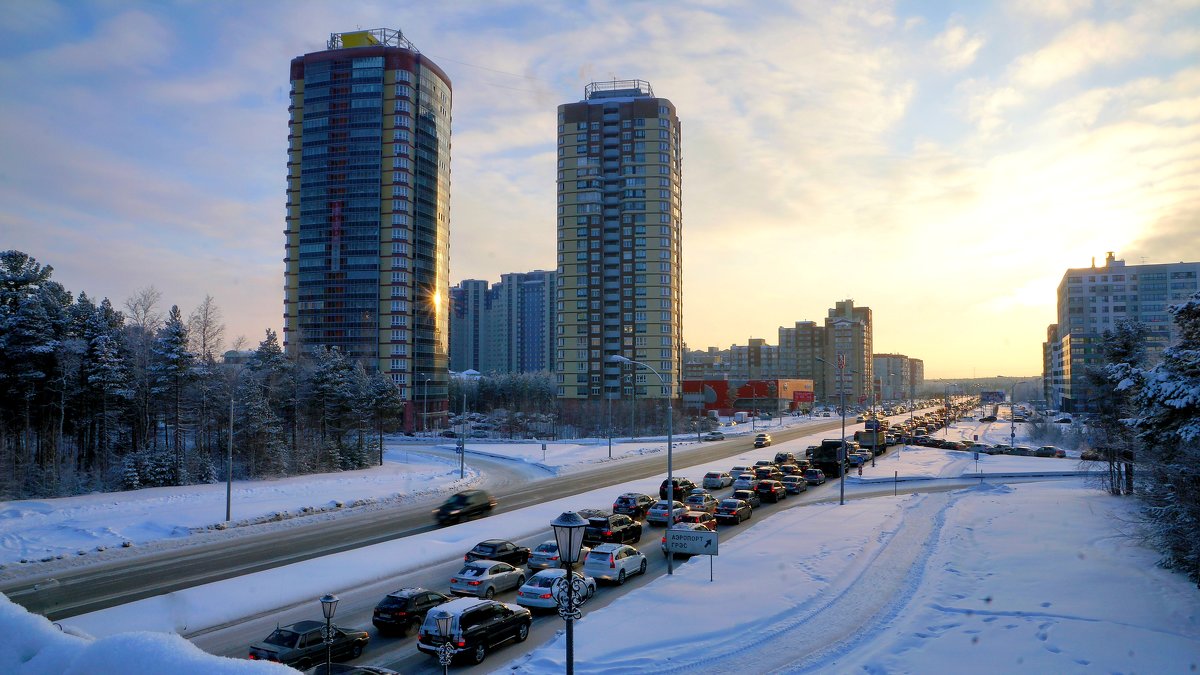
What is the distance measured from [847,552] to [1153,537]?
10.4 m

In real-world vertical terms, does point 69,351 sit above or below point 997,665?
above

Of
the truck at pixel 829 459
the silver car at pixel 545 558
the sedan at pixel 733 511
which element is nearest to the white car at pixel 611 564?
the silver car at pixel 545 558

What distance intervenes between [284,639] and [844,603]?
15.2 m

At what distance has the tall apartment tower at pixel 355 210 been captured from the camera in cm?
11062

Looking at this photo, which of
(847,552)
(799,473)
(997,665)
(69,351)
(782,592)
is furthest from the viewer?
(799,473)

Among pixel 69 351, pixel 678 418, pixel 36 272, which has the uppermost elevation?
pixel 36 272

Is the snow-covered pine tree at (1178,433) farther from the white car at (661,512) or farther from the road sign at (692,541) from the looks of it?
the white car at (661,512)

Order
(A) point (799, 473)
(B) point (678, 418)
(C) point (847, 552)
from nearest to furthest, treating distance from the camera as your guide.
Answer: (C) point (847, 552) → (A) point (799, 473) → (B) point (678, 418)

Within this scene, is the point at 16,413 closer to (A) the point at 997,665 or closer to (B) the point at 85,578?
(B) the point at 85,578

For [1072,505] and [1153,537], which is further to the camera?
[1072,505]

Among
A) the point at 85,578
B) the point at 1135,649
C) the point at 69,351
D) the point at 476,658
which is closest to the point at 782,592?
the point at 1135,649

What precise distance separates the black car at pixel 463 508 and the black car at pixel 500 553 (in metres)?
10.0

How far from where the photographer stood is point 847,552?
26656mm

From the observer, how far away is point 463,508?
35562mm
